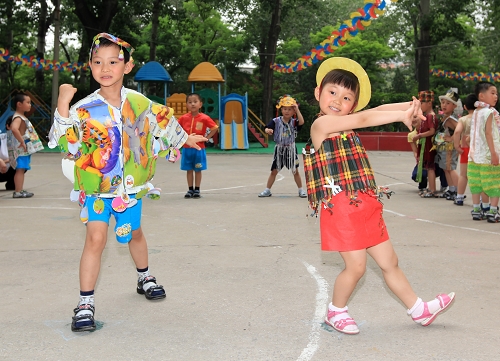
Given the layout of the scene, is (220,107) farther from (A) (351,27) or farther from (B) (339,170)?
(B) (339,170)

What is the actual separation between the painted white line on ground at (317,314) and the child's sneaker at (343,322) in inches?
4.2

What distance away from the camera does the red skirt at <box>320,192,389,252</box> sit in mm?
4180

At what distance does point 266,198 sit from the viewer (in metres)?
10.9

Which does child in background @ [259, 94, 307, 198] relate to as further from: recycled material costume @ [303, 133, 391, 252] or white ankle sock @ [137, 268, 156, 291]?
recycled material costume @ [303, 133, 391, 252]

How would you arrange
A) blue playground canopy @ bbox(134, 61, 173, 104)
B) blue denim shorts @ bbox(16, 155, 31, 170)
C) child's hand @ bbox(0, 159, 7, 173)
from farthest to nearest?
blue playground canopy @ bbox(134, 61, 173, 104) < blue denim shorts @ bbox(16, 155, 31, 170) < child's hand @ bbox(0, 159, 7, 173)

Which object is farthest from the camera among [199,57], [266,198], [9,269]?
[199,57]

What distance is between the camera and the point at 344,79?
4.23 metres

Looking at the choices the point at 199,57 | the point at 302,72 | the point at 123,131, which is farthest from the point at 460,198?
the point at 302,72

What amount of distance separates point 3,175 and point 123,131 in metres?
7.80

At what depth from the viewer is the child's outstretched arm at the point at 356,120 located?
377 centimetres

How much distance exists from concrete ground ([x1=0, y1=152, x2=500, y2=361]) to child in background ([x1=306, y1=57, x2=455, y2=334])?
0.23 meters

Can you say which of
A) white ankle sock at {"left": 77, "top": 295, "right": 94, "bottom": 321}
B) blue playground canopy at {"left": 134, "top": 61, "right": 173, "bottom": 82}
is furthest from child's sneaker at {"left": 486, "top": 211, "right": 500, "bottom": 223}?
blue playground canopy at {"left": 134, "top": 61, "right": 173, "bottom": 82}

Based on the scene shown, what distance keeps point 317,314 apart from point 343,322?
42 centimetres

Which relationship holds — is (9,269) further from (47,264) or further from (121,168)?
(121,168)
